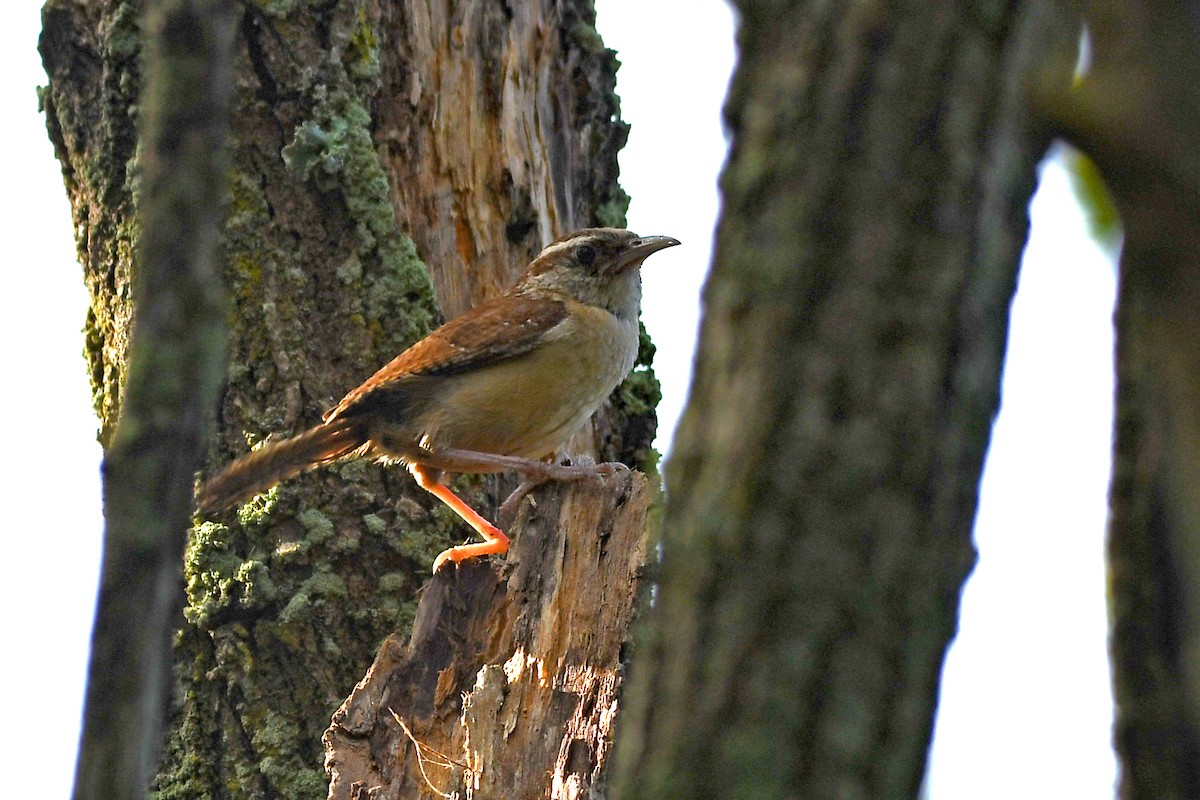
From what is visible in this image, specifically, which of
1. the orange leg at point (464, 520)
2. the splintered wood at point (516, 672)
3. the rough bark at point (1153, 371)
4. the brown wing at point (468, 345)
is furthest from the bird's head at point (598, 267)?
the rough bark at point (1153, 371)

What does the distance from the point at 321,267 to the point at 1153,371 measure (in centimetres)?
383

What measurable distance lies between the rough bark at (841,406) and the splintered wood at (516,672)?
2.07 m

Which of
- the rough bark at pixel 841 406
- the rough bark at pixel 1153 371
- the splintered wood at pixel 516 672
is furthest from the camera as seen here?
the splintered wood at pixel 516 672

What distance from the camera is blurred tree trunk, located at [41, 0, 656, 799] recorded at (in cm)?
480

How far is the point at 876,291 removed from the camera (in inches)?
72.8

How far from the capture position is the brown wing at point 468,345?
5012 millimetres

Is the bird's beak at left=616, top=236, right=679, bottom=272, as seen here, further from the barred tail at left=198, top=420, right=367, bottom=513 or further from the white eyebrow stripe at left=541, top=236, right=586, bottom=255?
the barred tail at left=198, top=420, right=367, bottom=513

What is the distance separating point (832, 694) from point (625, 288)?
428 cm

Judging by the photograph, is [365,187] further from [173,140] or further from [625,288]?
[173,140]

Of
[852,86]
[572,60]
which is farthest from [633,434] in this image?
[852,86]

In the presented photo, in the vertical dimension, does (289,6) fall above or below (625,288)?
above

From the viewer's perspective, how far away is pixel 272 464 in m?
4.73

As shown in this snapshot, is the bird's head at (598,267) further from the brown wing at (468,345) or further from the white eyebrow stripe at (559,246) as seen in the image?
the brown wing at (468,345)

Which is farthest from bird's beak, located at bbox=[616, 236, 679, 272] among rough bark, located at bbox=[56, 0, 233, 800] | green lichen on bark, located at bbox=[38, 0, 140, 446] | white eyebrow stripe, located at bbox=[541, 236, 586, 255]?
rough bark, located at bbox=[56, 0, 233, 800]
